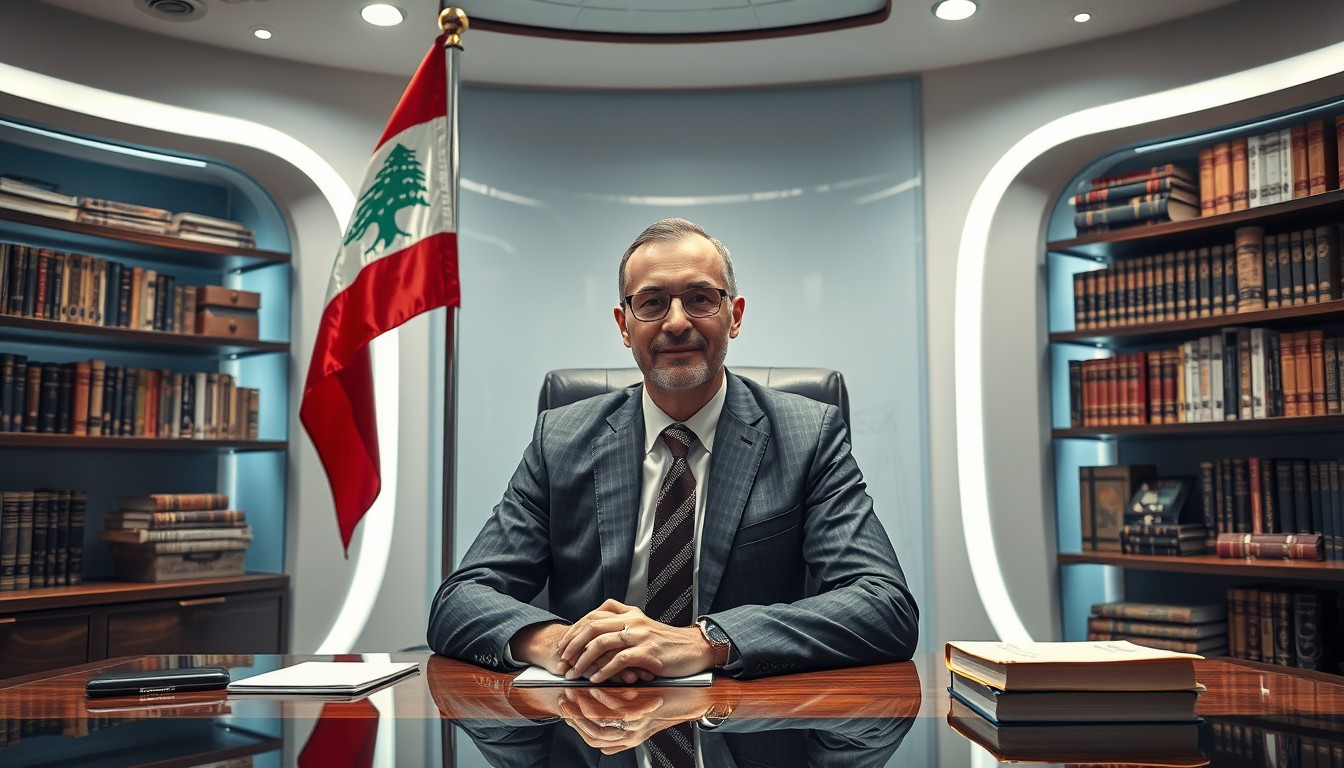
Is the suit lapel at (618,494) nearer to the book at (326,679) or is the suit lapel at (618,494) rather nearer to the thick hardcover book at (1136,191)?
the book at (326,679)

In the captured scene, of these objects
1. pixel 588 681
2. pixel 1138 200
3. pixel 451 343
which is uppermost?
pixel 1138 200

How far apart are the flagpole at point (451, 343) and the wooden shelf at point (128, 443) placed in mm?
1618

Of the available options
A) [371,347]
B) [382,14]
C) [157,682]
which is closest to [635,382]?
[157,682]

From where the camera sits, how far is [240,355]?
3.98m

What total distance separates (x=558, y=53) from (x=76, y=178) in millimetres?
1862

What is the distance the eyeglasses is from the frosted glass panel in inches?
79.5

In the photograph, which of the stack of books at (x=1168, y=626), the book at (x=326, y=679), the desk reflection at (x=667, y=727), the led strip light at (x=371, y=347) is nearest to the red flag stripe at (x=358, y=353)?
the book at (x=326, y=679)

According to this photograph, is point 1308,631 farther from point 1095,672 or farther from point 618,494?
point 1095,672

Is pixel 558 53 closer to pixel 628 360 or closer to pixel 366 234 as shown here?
pixel 628 360

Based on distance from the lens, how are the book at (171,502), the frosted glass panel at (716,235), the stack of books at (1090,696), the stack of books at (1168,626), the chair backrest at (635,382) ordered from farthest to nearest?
the frosted glass panel at (716,235) < the book at (171,502) < the stack of books at (1168,626) < the chair backrest at (635,382) < the stack of books at (1090,696)

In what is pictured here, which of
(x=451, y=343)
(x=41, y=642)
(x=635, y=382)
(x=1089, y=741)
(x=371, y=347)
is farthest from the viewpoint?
(x=371, y=347)

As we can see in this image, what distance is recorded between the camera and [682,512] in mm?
1777

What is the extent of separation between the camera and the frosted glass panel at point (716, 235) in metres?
3.90

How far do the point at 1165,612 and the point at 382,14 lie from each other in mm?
3299
